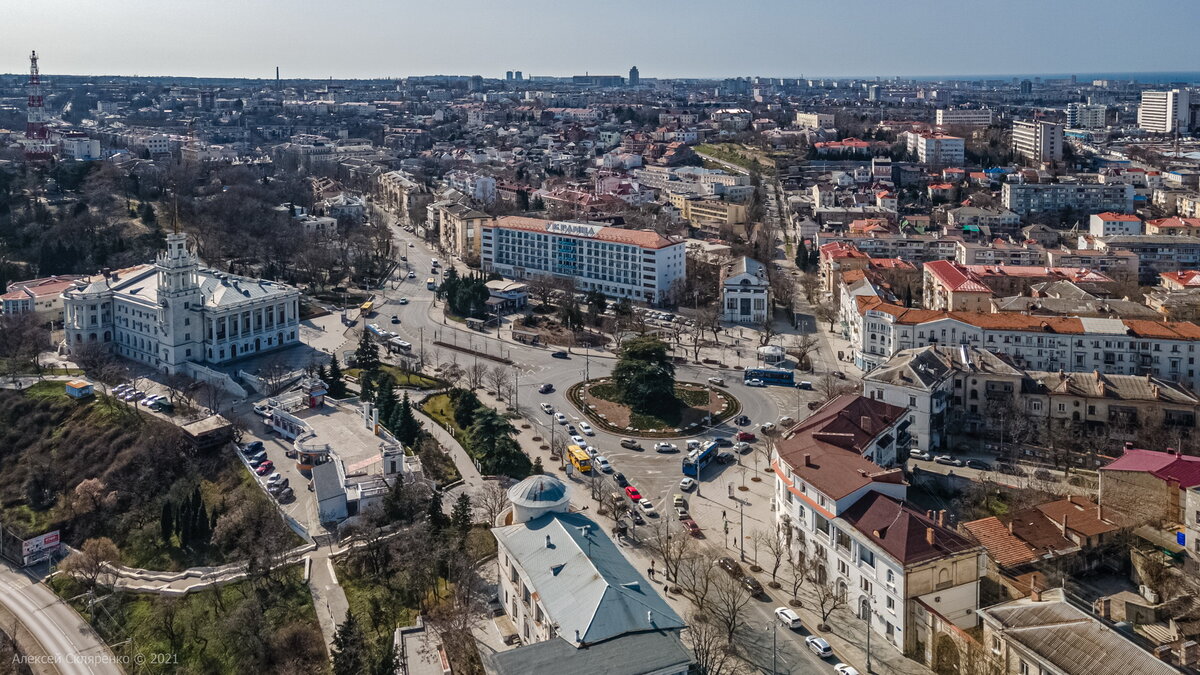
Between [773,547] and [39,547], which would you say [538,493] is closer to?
[773,547]

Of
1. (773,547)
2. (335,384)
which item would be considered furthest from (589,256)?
(773,547)

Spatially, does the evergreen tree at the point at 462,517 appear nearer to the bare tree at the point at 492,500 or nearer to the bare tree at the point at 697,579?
the bare tree at the point at 492,500

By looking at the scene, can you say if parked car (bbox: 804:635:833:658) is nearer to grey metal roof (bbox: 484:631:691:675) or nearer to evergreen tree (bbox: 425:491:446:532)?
grey metal roof (bbox: 484:631:691:675)

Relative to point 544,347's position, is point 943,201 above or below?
above

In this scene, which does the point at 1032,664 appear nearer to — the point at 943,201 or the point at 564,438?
the point at 564,438

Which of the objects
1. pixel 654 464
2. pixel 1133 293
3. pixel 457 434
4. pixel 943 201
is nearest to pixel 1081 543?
pixel 654 464

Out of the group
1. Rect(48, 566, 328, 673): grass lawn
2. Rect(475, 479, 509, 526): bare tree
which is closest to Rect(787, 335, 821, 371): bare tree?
Rect(475, 479, 509, 526): bare tree
